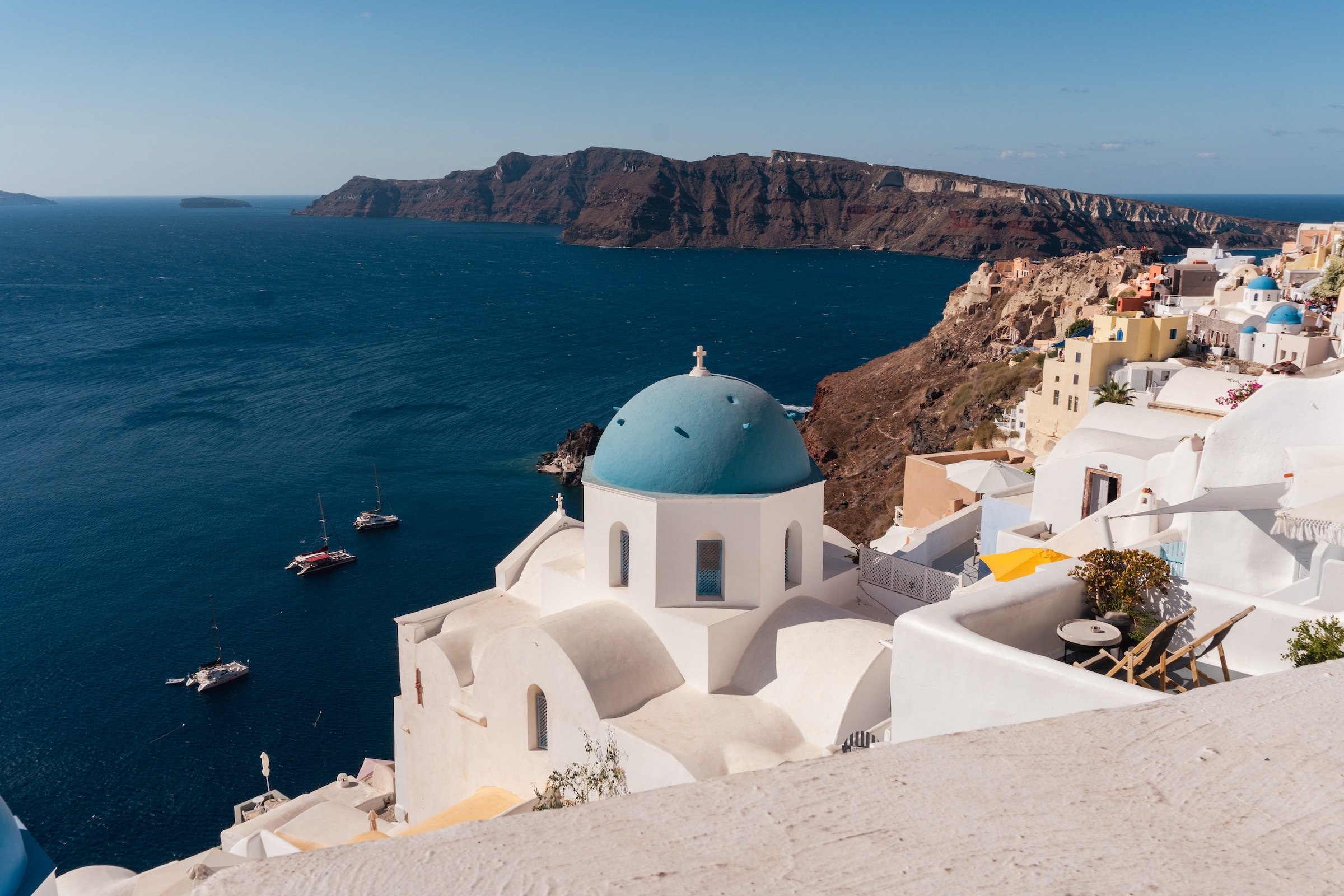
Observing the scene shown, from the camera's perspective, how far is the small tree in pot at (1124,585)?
8578mm

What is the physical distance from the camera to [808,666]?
14289mm

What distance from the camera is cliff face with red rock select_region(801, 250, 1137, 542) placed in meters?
52.2

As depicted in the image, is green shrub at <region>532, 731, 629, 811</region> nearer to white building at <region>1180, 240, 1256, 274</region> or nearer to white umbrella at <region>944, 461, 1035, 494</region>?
white umbrella at <region>944, 461, 1035, 494</region>

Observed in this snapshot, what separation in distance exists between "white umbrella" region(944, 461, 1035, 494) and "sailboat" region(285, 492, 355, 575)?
30.9 m

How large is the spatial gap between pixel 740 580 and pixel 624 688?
245 centimetres

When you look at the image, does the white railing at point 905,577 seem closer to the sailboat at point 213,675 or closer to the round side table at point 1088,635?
the round side table at point 1088,635

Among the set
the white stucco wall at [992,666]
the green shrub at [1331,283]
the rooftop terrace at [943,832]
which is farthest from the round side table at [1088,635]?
the green shrub at [1331,283]

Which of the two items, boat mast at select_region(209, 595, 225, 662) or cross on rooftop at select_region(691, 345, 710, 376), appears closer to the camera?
cross on rooftop at select_region(691, 345, 710, 376)

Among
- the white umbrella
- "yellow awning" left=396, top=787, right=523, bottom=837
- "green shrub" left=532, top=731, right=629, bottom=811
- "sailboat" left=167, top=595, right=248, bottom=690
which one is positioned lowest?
"sailboat" left=167, top=595, right=248, bottom=690

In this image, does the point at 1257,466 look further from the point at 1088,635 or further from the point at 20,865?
the point at 20,865

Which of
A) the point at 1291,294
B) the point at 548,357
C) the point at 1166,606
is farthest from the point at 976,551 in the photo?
the point at 548,357

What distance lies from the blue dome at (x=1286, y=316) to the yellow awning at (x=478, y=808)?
34.0 meters

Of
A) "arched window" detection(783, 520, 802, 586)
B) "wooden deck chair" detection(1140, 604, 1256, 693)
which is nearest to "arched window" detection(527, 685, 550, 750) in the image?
"arched window" detection(783, 520, 802, 586)

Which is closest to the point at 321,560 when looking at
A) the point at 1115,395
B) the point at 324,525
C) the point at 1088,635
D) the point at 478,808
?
the point at 324,525
